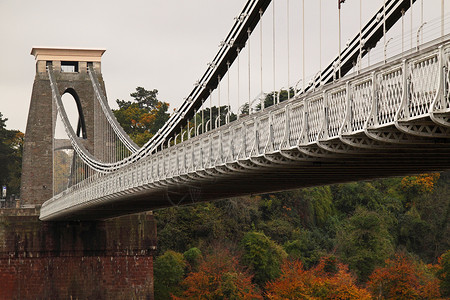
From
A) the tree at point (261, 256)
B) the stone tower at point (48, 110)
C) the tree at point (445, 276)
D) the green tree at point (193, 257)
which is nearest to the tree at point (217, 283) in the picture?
the green tree at point (193, 257)

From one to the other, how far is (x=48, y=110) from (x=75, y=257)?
9433 millimetres

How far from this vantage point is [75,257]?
4831 cm

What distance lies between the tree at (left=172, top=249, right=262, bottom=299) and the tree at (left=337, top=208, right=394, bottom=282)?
1009 centimetres

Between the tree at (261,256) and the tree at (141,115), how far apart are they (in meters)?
20.2

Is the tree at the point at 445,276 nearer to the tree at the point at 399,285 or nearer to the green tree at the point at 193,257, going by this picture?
the tree at the point at 399,285

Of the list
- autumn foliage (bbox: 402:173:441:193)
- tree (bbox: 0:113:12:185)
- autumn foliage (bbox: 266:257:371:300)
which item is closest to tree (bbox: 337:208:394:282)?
autumn foliage (bbox: 266:257:371:300)

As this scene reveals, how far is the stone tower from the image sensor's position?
52531 mm

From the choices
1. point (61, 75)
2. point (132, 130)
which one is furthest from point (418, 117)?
point (132, 130)

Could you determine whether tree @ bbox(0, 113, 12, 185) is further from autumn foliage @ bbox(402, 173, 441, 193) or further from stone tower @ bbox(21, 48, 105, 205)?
autumn foliage @ bbox(402, 173, 441, 193)

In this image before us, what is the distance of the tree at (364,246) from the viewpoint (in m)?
57.1

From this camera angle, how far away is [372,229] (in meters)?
58.8

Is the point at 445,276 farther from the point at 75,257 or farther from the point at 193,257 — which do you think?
the point at 75,257

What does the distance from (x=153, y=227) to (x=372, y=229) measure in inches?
609

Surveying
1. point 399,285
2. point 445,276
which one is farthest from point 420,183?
point 399,285
